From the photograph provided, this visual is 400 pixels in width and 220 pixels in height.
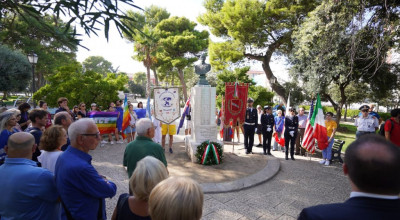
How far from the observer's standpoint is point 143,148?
279 centimetres

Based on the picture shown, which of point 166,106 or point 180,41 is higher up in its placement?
point 180,41

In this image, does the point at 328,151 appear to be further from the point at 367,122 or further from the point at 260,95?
the point at 260,95

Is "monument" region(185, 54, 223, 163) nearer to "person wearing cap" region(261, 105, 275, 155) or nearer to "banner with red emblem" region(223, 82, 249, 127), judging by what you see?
"banner with red emblem" region(223, 82, 249, 127)

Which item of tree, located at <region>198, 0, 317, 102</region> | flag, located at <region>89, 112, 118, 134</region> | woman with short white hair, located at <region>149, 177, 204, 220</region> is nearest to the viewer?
woman with short white hair, located at <region>149, 177, 204, 220</region>

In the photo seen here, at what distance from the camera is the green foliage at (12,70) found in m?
20.6

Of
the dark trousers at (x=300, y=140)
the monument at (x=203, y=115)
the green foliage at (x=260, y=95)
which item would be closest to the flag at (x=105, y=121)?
→ the monument at (x=203, y=115)

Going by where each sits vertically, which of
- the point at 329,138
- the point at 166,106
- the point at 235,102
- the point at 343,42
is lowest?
the point at 329,138

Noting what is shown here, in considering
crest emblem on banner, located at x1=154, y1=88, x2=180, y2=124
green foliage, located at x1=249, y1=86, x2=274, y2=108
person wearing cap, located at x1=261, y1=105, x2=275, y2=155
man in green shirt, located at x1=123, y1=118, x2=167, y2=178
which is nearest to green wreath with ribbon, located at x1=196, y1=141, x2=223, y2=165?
crest emblem on banner, located at x1=154, y1=88, x2=180, y2=124

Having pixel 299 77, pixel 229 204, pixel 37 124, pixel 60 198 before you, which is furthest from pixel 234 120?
pixel 299 77

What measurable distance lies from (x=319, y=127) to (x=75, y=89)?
10.5 m

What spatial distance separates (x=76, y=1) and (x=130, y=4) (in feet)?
1.81

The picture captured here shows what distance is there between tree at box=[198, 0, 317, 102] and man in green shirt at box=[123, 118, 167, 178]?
1338cm

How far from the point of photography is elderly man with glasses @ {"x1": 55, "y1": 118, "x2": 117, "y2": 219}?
1870 mm

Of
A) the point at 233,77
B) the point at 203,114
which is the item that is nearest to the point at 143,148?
the point at 203,114
